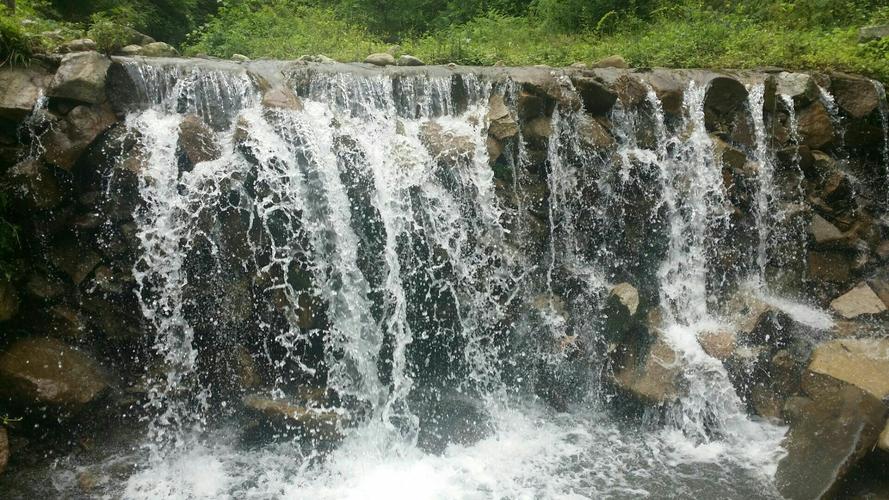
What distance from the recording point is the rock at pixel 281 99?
6148mm

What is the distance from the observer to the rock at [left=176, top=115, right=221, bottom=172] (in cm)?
574

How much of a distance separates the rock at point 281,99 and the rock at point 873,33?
8176 mm

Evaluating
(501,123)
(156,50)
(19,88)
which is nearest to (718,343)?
(501,123)

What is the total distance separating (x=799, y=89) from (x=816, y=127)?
1.78ft

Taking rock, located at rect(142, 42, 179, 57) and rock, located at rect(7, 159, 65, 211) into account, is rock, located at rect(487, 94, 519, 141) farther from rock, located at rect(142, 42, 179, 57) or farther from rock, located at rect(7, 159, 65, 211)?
rock, located at rect(7, 159, 65, 211)

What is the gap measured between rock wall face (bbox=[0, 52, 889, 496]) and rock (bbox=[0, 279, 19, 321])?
0.12 feet

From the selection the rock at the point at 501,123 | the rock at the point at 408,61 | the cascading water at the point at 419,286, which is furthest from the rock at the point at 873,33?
the rock at the point at 408,61

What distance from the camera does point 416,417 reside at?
604 cm

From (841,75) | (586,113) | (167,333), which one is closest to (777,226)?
(841,75)

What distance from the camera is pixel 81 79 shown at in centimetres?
549

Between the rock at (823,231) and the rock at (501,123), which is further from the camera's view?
the rock at (823,231)

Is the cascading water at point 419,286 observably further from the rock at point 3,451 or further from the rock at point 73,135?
the rock at point 3,451

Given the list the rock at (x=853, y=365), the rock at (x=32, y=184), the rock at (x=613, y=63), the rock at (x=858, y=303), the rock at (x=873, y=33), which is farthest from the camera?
the rock at (x=873, y=33)

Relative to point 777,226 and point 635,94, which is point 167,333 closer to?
point 635,94
